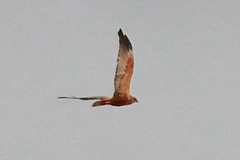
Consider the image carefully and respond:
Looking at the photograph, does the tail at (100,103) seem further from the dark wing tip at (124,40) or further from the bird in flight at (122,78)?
the dark wing tip at (124,40)

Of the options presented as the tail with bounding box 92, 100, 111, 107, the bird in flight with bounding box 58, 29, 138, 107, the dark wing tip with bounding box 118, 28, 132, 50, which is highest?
the dark wing tip with bounding box 118, 28, 132, 50

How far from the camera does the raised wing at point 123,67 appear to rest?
10.9 m

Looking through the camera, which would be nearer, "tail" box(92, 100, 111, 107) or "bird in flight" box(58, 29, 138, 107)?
"bird in flight" box(58, 29, 138, 107)

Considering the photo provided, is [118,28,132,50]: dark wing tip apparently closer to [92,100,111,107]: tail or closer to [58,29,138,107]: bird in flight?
[58,29,138,107]: bird in flight

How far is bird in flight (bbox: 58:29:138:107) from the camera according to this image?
36.0ft

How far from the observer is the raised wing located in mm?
10945

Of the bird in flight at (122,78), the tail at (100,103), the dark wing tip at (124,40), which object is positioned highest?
the dark wing tip at (124,40)

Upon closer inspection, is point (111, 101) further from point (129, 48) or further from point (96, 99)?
point (129, 48)

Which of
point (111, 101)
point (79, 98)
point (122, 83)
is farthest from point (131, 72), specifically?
point (79, 98)

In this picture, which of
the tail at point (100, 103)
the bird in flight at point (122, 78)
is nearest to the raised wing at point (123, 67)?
the bird in flight at point (122, 78)

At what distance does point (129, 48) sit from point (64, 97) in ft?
10.4

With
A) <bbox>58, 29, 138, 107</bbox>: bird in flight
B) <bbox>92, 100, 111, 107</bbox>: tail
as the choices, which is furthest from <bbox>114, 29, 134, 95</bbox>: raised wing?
<bbox>92, 100, 111, 107</bbox>: tail

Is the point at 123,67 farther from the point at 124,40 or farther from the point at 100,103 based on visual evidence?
the point at 100,103

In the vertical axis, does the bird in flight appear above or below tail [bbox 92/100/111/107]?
above
